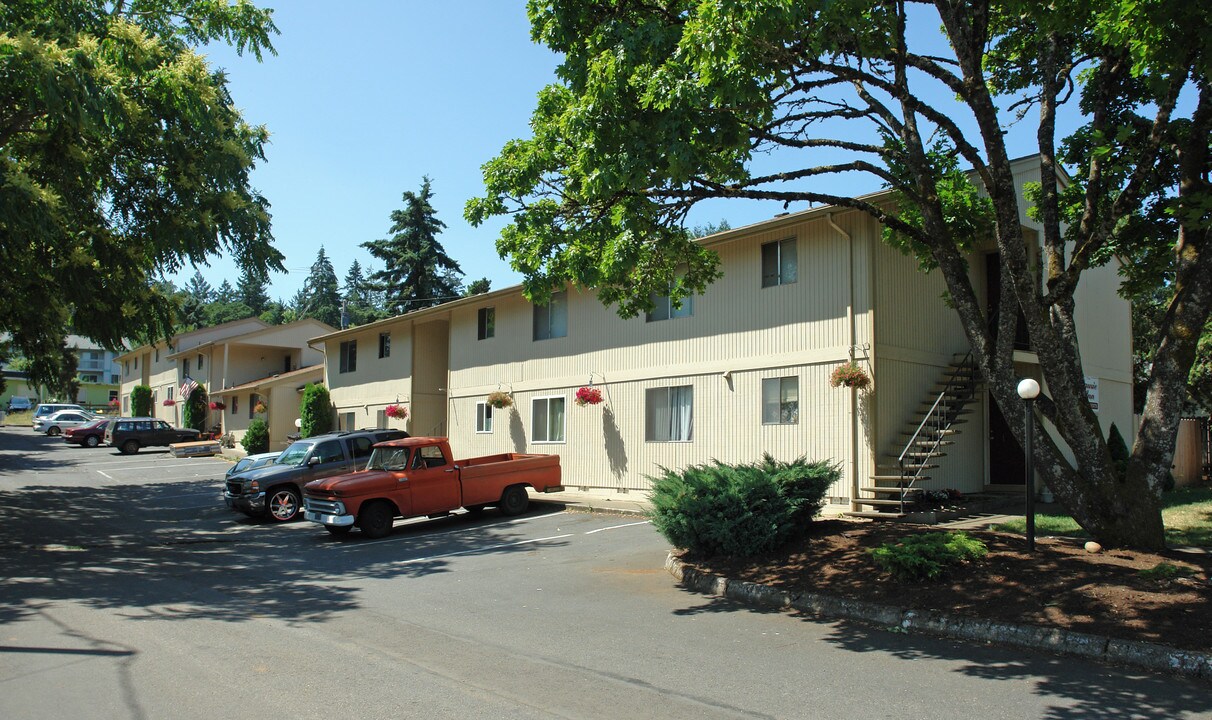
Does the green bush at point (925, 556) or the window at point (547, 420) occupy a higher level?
the window at point (547, 420)

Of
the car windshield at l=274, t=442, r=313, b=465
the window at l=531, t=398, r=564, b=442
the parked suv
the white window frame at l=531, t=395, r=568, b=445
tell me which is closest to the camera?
the car windshield at l=274, t=442, r=313, b=465

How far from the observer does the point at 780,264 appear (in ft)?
55.2

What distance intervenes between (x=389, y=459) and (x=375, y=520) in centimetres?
132

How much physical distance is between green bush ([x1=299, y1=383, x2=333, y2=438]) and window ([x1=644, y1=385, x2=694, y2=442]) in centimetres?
1804

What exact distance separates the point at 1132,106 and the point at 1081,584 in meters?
7.18

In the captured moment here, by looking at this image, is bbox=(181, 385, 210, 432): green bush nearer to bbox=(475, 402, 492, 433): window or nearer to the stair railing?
bbox=(475, 402, 492, 433): window

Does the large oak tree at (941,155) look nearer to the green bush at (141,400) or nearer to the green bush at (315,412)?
the green bush at (315,412)

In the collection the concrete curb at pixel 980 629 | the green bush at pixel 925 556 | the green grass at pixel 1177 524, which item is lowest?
the concrete curb at pixel 980 629

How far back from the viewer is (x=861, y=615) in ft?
26.9

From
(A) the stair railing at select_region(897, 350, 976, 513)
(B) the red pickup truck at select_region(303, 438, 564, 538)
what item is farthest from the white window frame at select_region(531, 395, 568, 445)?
(A) the stair railing at select_region(897, 350, 976, 513)

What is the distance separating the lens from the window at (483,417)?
→ 24.8m

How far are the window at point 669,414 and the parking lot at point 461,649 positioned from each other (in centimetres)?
517

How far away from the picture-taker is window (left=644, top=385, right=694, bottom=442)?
18.4 meters

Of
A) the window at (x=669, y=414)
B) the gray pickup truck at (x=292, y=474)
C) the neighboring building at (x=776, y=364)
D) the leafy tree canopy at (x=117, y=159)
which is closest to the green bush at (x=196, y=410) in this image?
the neighboring building at (x=776, y=364)
